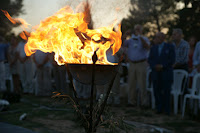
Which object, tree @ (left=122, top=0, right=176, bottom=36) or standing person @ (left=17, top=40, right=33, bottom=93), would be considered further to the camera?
tree @ (left=122, top=0, right=176, bottom=36)

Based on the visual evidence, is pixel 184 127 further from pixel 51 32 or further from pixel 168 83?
pixel 51 32

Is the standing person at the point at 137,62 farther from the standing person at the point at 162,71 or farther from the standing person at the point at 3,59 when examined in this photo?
the standing person at the point at 3,59

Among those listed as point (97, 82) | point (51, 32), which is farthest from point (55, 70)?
point (97, 82)

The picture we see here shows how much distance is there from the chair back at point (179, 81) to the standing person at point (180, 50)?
0.72ft

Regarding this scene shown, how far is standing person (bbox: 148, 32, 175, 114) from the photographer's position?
6.68m

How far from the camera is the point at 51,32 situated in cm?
362

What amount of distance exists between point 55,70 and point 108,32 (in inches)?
227

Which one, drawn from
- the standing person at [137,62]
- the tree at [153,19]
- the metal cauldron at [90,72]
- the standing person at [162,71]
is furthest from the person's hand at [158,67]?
the tree at [153,19]

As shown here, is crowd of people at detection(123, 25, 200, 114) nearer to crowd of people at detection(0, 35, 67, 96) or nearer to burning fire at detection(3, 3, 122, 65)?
burning fire at detection(3, 3, 122, 65)

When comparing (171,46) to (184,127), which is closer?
(184,127)

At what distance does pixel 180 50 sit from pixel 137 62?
4.31 feet

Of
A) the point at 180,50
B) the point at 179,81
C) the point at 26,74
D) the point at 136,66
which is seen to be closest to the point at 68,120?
the point at 136,66

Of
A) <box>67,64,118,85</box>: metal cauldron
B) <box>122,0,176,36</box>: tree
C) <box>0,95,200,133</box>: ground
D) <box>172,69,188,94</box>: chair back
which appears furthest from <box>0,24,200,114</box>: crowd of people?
<box>122,0,176,36</box>: tree

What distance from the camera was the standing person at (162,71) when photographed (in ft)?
21.9
